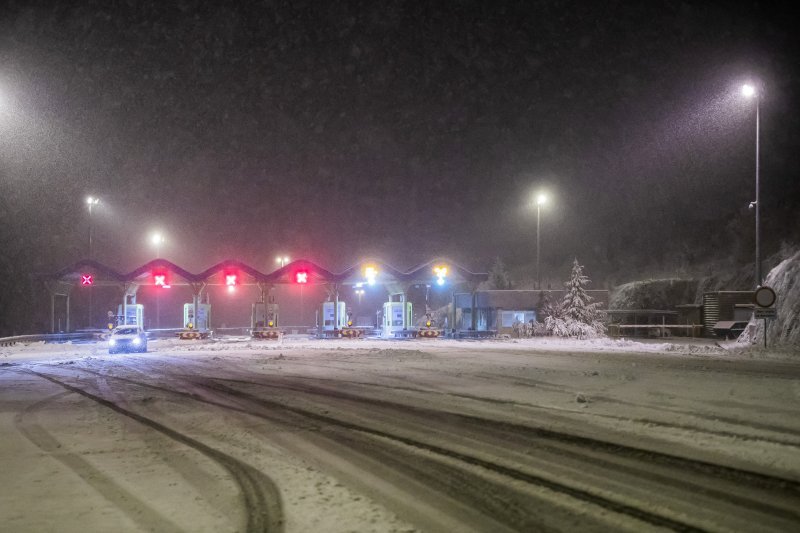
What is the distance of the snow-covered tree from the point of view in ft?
146

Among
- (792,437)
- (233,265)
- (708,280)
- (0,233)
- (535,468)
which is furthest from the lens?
(0,233)

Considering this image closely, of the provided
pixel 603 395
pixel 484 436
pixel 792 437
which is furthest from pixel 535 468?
pixel 603 395

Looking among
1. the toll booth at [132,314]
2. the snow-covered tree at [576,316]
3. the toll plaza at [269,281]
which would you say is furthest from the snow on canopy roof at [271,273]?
the snow-covered tree at [576,316]

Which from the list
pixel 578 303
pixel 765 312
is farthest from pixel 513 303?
pixel 765 312

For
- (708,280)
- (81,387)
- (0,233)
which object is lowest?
(81,387)

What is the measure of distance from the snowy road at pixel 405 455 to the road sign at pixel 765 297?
9338 millimetres

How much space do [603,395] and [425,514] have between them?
8.89 meters

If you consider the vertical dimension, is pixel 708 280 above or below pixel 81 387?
above

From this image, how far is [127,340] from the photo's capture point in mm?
32875

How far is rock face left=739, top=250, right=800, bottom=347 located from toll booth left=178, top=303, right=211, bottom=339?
3480 centimetres

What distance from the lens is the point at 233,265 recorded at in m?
46.8

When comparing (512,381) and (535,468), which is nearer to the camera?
(535,468)

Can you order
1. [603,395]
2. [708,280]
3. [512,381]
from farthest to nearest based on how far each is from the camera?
[708,280] < [512,381] < [603,395]

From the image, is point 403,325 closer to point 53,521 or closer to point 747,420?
point 747,420
